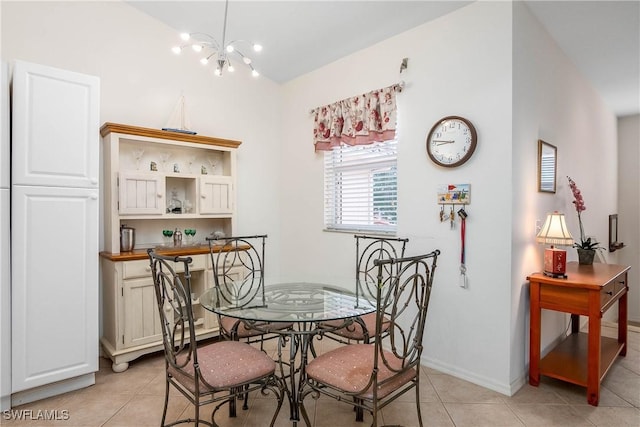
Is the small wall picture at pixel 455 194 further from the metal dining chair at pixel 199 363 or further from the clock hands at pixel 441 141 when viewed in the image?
the metal dining chair at pixel 199 363

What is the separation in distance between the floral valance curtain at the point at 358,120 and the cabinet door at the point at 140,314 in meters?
2.02

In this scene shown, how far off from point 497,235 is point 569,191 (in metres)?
1.53

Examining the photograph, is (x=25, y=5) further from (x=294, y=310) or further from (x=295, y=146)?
(x=294, y=310)

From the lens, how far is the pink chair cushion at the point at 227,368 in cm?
163

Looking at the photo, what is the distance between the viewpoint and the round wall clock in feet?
8.07

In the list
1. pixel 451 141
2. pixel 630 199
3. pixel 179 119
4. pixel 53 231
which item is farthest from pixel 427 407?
pixel 630 199

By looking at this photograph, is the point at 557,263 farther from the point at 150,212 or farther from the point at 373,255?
the point at 150,212

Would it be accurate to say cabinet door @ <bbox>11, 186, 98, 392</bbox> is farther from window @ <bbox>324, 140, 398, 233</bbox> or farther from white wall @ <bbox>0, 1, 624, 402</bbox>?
window @ <bbox>324, 140, 398, 233</bbox>

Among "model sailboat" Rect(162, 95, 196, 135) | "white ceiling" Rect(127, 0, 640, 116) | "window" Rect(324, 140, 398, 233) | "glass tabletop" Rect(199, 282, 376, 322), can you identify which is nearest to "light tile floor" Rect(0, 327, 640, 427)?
"glass tabletop" Rect(199, 282, 376, 322)

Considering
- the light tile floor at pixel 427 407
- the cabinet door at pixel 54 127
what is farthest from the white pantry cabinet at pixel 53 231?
the light tile floor at pixel 427 407

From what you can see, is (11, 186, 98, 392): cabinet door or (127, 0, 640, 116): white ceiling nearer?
(11, 186, 98, 392): cabinet door

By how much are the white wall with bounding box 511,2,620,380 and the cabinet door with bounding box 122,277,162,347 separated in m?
2.65

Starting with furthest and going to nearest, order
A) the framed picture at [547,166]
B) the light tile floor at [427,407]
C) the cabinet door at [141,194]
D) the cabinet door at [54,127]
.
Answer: the cabinet door at [141,194]
the framed picture at [547,166]
the cabinet door at [54,127]
the light tile floor at [427,407]

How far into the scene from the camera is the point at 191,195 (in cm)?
335
